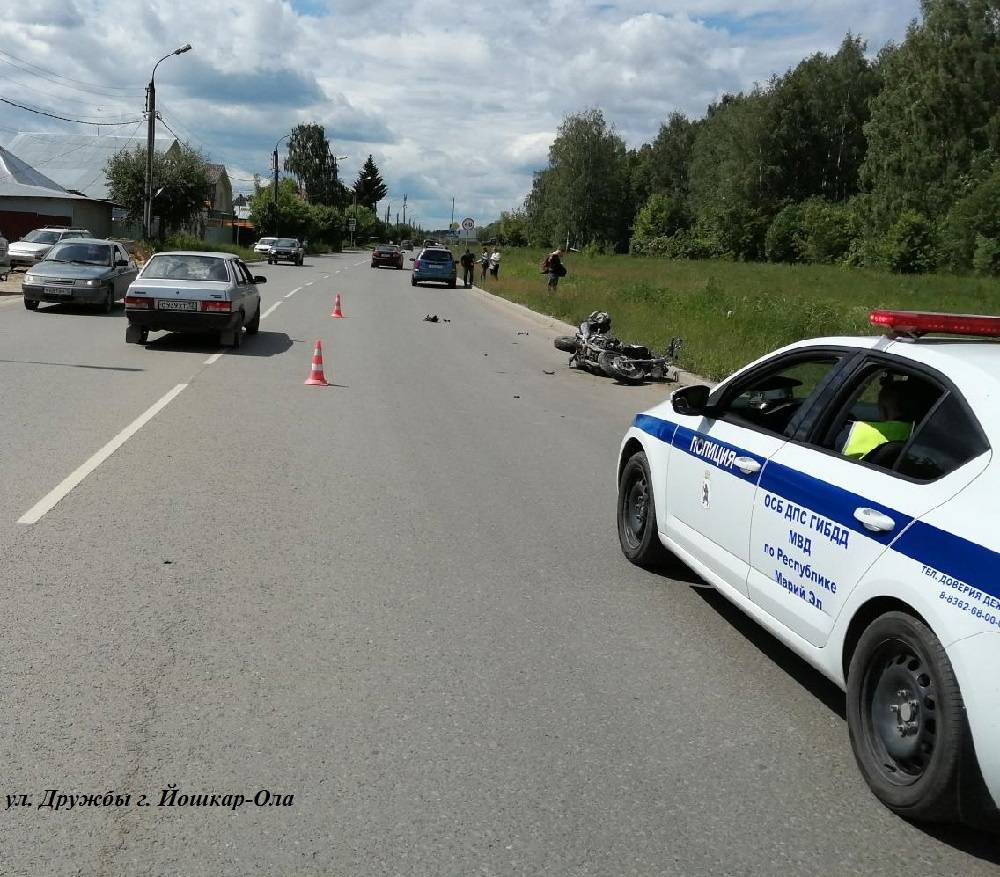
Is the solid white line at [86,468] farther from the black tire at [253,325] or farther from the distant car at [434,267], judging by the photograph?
the distant car at [434,267]

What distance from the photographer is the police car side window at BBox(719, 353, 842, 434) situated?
197 inches

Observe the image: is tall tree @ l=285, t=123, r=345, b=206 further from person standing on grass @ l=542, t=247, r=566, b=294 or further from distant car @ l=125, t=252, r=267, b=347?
distant car @ l=125, t=252, r=267, b=347

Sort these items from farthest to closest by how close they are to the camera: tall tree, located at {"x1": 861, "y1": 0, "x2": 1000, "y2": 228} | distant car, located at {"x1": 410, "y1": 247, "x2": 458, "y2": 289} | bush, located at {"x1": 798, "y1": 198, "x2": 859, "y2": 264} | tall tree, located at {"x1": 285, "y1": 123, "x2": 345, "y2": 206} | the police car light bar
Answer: tall tree, located at {"x1": 285, "y1": 123, "x2": 345, "y2": 206} < bush, located at {"x1": 798, "y1": 198, "x2": 859, "y2": 264} < tall tree, located at {"x1": 861, "y1": 0, "x2": 1000, "y2": 228} < distant car, located at {"x1": 410, "y1": 247, "x2": 458, "y2": 289} < the police car light bar

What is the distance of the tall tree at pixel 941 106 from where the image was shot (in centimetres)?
5978

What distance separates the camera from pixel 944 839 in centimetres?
343

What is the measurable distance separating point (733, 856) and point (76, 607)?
10.9 feet

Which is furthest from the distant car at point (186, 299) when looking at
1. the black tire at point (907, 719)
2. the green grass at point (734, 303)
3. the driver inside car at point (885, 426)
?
the black tire at point (907, 719)

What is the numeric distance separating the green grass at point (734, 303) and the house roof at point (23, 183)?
1099 inches

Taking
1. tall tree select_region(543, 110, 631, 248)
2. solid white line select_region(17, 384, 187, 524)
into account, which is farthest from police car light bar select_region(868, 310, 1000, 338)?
tall tree select_region(543, 110, 631, 248)

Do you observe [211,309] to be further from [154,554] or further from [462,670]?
[462,670]

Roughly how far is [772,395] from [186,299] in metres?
12.2

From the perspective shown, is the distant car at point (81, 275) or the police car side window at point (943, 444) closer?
the police car side window at point (943, 444)

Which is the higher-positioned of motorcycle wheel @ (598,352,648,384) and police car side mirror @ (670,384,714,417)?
police car side mirror @ (670,384,714,417)

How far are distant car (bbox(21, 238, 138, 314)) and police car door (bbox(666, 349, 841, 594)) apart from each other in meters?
19.3
